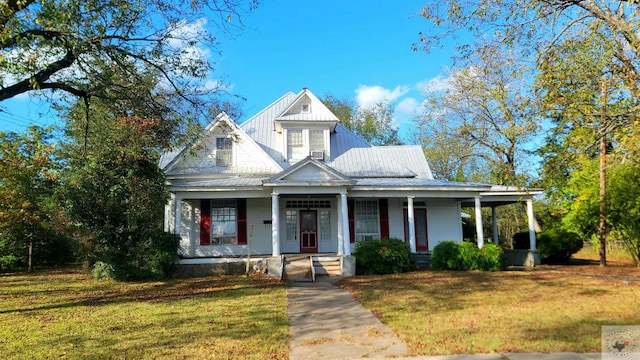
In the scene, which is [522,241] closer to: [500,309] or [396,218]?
[396,218]

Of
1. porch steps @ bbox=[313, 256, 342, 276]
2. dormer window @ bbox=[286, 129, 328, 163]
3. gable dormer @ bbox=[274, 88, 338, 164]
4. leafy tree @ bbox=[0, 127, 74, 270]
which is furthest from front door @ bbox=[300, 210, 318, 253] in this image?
leafy tree @ bbox=[0, 127, 74, 270]

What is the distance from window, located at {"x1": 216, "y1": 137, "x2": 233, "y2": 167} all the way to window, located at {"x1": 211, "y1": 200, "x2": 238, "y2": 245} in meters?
1.89

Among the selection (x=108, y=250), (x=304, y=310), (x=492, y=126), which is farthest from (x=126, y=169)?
(x=492, y=126)

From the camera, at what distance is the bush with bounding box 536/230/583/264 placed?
746 inches

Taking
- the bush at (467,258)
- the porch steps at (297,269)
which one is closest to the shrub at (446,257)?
the bush at (467,258)

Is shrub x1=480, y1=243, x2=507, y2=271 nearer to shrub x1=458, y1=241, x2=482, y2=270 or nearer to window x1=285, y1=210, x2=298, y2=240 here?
shrub x1=458, y1=241, x2=482, y2=270

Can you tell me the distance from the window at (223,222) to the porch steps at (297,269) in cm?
299

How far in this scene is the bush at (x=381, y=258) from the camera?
591 inches

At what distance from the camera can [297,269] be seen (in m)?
14.8

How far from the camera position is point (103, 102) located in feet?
34.4

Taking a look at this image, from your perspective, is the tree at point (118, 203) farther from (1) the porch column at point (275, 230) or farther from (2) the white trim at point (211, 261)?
(1) the porch column at point (275, 230)

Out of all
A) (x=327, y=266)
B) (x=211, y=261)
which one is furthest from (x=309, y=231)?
(x=211, y=261)

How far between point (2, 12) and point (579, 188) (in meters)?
22.3

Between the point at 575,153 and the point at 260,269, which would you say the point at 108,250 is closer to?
the point at 260,269
